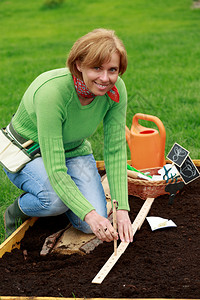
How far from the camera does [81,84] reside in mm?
2330

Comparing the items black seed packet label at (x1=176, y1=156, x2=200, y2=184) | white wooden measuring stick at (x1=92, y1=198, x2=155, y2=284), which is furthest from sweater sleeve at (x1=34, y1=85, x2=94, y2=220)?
black seed packet label at (x1=176, y1=156, x2=200, y2=184)

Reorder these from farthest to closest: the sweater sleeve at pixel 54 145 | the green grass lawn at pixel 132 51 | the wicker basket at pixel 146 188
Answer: the green grass lawn at pixel 132 51, the wicker basket at pixel 146 188, the sweater sleeve at pixel 54 145

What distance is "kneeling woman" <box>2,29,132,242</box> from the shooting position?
2.15 meters

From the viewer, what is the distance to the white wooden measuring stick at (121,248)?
83.4 inches

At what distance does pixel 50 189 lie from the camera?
2.55m

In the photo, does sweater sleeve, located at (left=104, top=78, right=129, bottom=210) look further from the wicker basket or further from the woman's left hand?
→ the wicker basket

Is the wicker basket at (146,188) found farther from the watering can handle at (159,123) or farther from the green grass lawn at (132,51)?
the green grass lawn at (132,51)

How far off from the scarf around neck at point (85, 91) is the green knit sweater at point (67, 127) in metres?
0.04

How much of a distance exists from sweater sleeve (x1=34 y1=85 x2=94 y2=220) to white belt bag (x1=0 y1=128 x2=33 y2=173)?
0.37m

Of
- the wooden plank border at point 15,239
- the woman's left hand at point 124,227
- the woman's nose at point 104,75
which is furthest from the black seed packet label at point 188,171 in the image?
the woman's nose at point 104,75

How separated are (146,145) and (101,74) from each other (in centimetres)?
120

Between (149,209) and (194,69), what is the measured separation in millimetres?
3977

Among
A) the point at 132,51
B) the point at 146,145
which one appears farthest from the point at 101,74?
the point at 132,51

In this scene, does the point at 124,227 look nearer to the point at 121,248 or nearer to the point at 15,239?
the point at 121,248
